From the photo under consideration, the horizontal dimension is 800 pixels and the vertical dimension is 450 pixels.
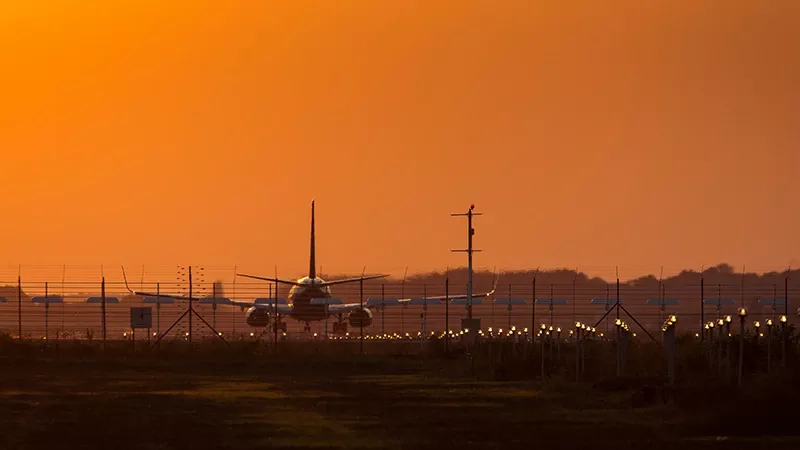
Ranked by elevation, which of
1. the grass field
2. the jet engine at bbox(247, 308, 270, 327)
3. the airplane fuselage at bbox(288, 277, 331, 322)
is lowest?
the grass field

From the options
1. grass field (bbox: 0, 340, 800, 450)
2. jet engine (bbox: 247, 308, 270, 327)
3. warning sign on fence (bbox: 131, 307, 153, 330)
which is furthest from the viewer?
jet engine (bbox: 247, 308, 270, 327)

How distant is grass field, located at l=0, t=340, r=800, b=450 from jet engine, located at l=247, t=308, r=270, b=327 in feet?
158

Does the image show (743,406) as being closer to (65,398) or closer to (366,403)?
(366,403)

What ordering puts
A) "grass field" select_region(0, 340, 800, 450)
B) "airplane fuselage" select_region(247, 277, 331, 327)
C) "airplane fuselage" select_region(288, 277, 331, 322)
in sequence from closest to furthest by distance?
"grass field" select_region(0, 340, 800, 450) < "airplane fuselage" select_region(288, 277, 331, 322) < "airplane fuselage" select_region(247, 277, 331, 327)

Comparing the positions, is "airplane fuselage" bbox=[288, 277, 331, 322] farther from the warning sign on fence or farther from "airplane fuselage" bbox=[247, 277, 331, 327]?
the warning sign on fence

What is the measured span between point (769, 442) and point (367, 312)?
73.8 m

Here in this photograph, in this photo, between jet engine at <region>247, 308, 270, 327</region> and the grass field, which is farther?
jet engine at <region>247, 308, 270, 327</region>

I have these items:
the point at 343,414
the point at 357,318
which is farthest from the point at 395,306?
the point at 343,414

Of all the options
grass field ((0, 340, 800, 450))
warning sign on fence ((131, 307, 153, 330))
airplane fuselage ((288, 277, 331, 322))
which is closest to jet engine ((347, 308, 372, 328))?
airplane fuselage ((288, 277, 331, 322))

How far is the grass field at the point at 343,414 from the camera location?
85.1ft

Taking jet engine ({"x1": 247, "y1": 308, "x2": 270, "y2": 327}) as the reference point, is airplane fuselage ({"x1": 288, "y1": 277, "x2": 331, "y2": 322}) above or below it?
above

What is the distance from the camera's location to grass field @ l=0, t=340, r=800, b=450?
26.0 m

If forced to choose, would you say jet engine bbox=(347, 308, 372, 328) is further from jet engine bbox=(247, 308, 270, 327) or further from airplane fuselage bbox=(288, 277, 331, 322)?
jet engine bbox=(247, 308, 270, 327)

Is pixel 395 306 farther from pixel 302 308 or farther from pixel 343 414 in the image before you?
pixel 343 414
